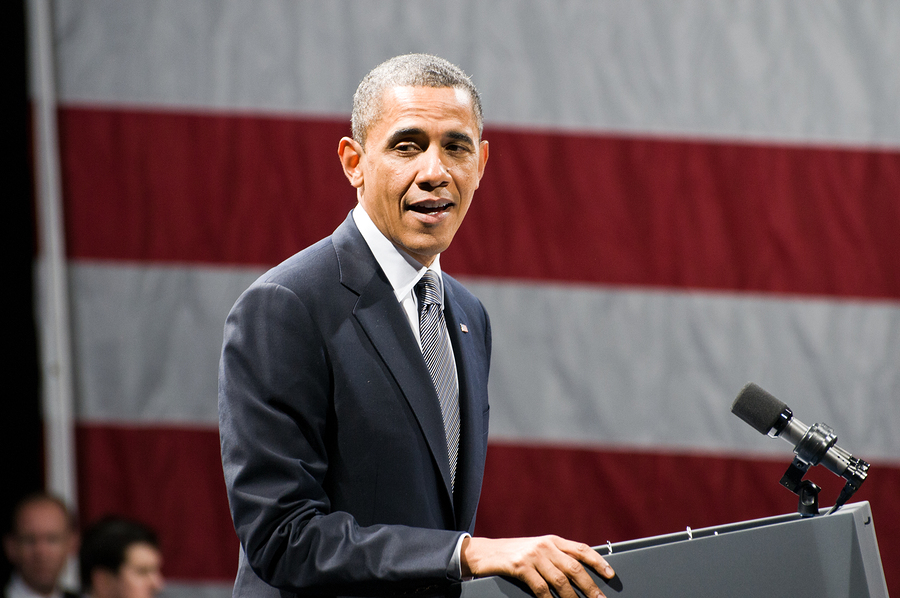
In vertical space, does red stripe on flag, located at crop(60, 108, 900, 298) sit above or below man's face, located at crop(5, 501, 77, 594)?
above

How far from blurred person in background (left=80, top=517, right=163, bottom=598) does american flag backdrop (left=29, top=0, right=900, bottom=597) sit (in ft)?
0.20

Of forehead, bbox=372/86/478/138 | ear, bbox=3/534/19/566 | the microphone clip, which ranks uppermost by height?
forehead, bbox=372/86/478/138

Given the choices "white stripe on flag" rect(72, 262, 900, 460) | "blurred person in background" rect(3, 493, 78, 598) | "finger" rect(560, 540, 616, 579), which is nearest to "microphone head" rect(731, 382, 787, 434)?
"finger" rect(560, 540, 616, 579)

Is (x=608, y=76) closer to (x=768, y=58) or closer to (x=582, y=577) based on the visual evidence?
(x=768, y=58)

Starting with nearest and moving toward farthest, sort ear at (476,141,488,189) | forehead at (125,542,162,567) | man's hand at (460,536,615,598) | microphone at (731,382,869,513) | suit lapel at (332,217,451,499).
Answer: man's hand at (460,536,615,598)
microphone at (731,382,869,513)
suit lapel at (332,217,451,499)
ear at (476,141,488,189)
forehead at (125,542,162,567)

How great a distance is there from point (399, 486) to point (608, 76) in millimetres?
1507

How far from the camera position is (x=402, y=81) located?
37.8 inches

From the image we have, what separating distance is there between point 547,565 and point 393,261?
41cm

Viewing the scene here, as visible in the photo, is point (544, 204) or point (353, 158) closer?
point (353, 158)

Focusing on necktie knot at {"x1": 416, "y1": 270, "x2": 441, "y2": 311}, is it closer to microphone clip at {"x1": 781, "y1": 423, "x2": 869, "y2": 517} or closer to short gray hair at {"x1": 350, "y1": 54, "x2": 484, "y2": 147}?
short gray hair at {"x1": 350, "y1": 54, "x2": 484, "y2": 147}

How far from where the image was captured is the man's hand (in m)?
0.71

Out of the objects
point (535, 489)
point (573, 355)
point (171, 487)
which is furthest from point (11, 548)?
point (573, 355)

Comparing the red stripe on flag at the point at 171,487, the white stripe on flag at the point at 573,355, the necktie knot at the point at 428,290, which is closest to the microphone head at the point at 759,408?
the necktie knot at the point at 428,290

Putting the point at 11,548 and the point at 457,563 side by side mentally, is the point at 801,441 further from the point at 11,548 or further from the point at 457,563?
the point at 11,548
